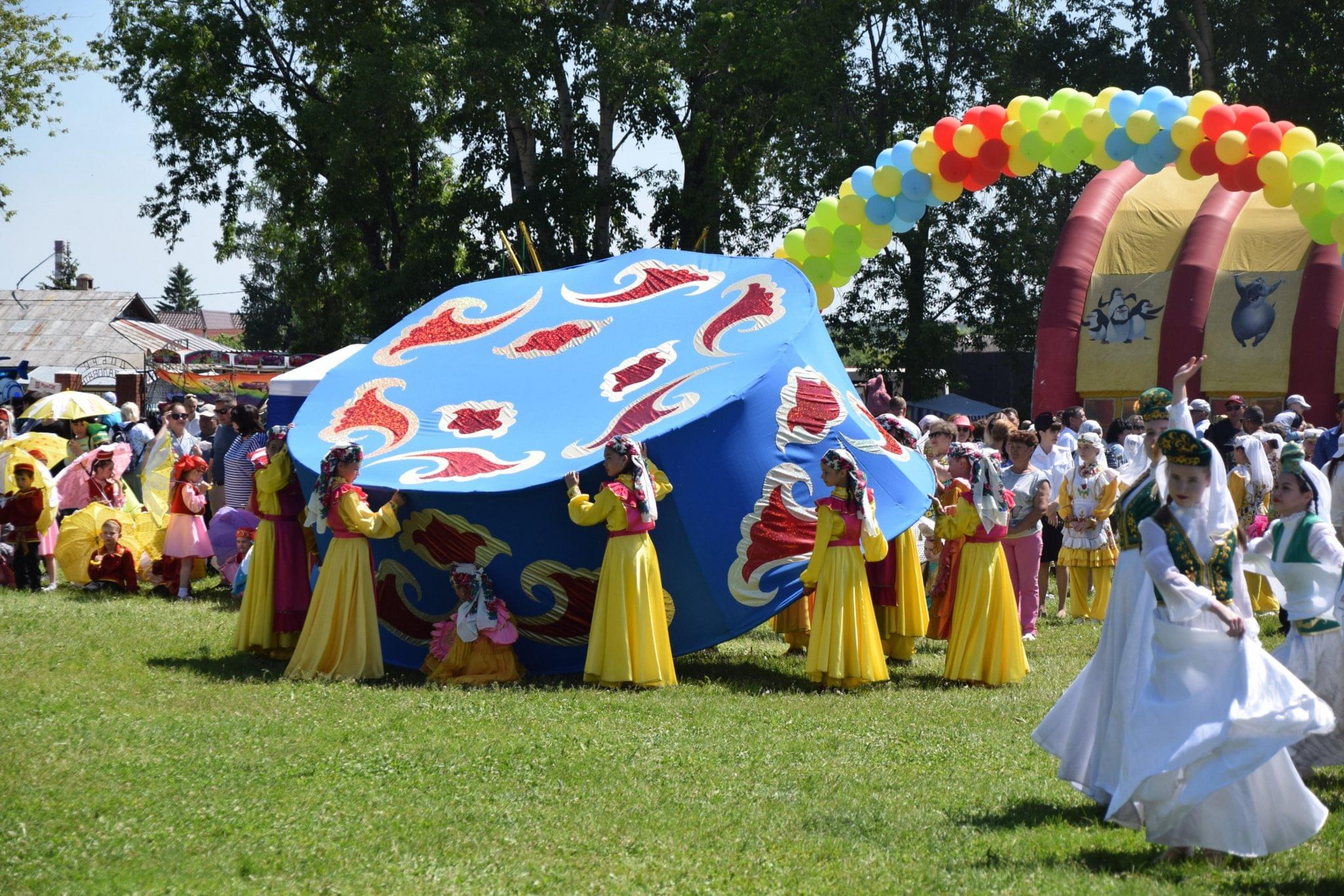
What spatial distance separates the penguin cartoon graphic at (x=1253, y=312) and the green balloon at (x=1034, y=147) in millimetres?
13459

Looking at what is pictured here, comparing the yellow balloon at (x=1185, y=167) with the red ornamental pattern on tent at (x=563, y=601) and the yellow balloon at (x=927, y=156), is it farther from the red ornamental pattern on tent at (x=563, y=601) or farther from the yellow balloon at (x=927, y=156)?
the red ornamental pattern on tent at (x=563, y=601)

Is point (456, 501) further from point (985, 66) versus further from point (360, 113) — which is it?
point (985, 66)

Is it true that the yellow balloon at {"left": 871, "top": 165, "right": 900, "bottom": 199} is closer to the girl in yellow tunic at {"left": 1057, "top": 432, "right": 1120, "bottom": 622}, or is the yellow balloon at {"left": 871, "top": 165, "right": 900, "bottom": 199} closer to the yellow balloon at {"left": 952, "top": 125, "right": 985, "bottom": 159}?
the yellow balloon at {"left": 952, "top": 125, "right": 985, "bottom": 159}

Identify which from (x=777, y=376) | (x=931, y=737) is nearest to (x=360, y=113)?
(x=777, y=376)

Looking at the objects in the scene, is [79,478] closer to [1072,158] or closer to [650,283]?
[650,283]

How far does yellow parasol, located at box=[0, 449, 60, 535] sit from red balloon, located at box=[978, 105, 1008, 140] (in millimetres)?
9293

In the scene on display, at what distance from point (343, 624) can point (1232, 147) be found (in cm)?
712

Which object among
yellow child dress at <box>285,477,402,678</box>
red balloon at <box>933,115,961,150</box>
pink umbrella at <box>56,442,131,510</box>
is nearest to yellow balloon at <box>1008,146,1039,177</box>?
red balloon at <box>933,115,961,150</box>

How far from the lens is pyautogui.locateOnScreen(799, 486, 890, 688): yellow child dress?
8961mm

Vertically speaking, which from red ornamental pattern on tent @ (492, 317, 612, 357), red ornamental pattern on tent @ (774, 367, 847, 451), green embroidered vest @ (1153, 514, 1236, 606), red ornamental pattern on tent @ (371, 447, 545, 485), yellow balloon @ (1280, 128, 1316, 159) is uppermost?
yellow balloon @ (1280, 128, 1316, 159)

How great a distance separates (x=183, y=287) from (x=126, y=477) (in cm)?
9652

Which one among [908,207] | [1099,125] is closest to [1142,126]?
[1099,125]

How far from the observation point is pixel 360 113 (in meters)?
28.6

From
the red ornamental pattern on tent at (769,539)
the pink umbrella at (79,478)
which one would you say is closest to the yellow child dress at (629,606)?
the red ornamental pattern on tent at (769,539)
